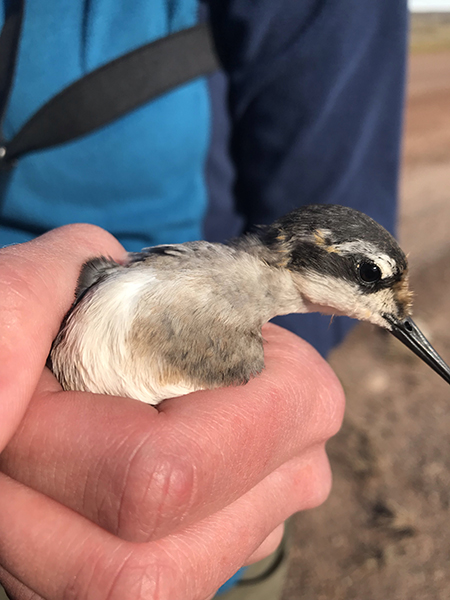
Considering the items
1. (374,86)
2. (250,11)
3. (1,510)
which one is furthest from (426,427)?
(1,510)

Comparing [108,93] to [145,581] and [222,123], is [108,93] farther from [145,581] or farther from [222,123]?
[145,581]

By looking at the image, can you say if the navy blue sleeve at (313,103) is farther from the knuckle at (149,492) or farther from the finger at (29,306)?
the knuckle at (149,492)

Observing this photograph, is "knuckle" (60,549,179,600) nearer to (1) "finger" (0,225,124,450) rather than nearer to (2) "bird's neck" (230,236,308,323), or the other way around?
(1) "finger" (0,225,124,450)

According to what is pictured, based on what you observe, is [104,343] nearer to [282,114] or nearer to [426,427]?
[282,114]

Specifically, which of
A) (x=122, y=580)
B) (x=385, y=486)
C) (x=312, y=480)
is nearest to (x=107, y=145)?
(x=312, y=480)

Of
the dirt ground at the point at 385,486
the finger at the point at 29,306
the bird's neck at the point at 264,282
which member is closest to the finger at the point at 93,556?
the finger at the point at 29,306

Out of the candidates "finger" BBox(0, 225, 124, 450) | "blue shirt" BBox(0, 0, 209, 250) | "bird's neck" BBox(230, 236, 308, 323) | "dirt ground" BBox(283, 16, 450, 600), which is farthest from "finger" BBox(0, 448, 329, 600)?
"dirt ground" BBox(283, 16, 450, 600)
